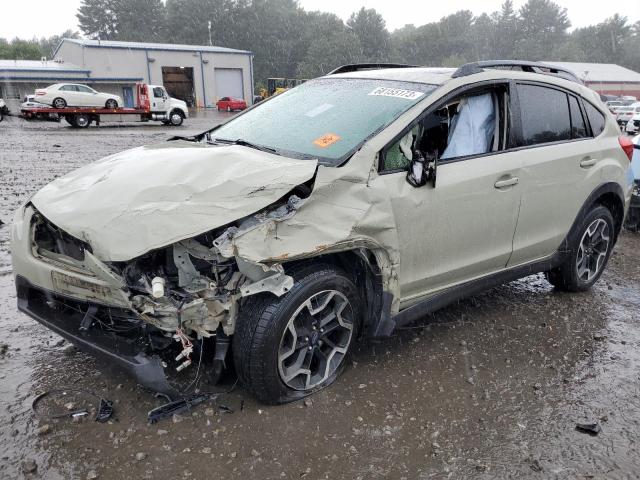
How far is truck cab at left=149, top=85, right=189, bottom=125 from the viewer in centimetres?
2556

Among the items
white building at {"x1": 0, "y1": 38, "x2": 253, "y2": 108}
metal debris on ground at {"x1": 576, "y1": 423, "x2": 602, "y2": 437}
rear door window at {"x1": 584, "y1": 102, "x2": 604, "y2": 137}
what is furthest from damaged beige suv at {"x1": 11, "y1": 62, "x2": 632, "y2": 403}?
white building at {"x1": 0, "y1": 38, "x2": 253, "y2": 108}

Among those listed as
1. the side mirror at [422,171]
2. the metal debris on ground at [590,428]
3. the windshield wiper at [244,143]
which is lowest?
the metal debris on ground at [590,428]

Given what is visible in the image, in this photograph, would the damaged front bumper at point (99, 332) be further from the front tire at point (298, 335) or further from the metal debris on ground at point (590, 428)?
the metal debris on ground at point (590, 428)

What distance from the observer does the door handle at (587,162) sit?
13.9ft

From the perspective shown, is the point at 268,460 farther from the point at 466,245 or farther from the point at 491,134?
the point at 491,134

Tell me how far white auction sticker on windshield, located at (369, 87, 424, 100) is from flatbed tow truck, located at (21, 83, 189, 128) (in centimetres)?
2255

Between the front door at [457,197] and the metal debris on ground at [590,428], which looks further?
the front door at [457,197]

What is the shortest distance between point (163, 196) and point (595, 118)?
12.0 ft

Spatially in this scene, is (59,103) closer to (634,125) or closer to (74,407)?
(74,407)

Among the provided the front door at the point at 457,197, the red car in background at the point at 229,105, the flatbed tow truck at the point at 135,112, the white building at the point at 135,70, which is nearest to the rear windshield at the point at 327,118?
the front door at the point at 457,197

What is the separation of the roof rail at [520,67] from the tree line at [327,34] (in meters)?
65.1

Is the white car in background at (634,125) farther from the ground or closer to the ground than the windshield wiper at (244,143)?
closer to the ground

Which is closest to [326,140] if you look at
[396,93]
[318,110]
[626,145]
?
[318,110]

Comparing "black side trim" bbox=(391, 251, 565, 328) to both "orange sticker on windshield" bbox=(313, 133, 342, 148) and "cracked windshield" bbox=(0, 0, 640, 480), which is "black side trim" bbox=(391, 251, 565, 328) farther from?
"orange sticker on windshield" bbox=(313, 133, 342, 148)
